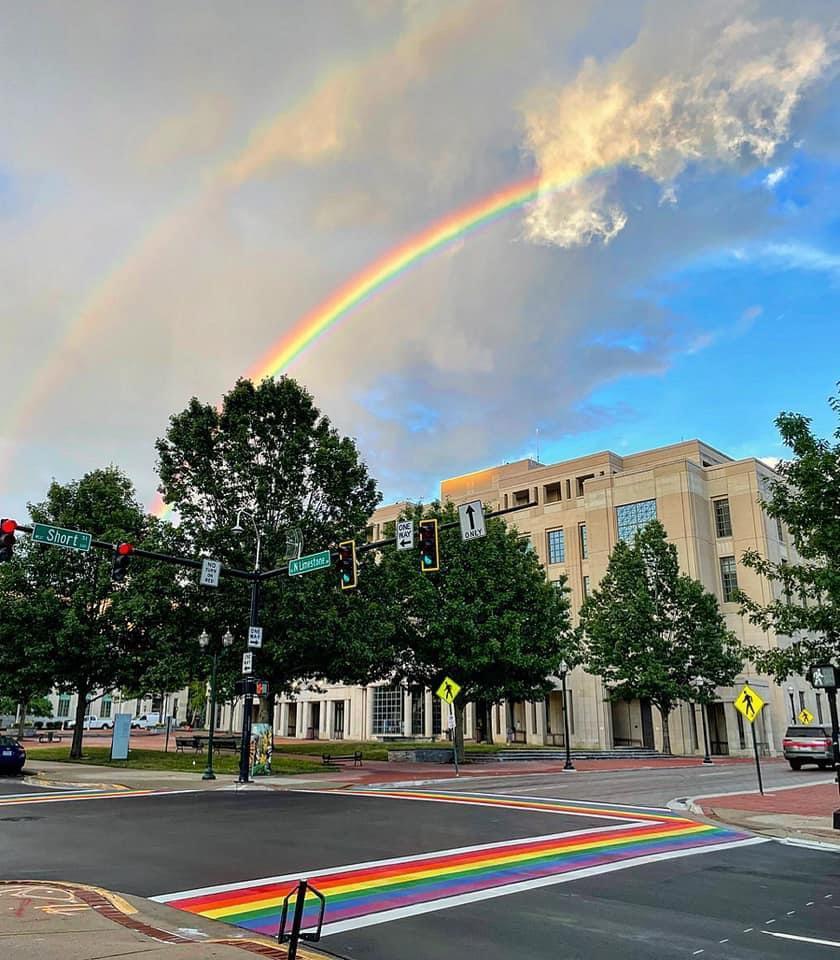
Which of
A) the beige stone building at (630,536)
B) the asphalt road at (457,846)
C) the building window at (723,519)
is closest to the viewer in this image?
the asphalt road at (457,846)

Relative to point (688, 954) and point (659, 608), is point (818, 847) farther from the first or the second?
point (659, 608)

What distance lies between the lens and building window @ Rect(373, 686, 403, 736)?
69438mm

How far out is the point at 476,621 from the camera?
127 feet

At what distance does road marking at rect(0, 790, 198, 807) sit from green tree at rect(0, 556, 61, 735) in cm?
1463

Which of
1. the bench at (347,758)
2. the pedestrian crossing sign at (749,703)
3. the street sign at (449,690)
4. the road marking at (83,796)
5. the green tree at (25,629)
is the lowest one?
the bench at (347,758)

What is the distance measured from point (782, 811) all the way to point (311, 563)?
13.1 metres

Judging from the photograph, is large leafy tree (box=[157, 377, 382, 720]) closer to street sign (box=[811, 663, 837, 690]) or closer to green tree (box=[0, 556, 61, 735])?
green tree (box=[0, 556, 61, 735])

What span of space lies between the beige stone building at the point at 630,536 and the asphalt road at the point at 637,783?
18487mm

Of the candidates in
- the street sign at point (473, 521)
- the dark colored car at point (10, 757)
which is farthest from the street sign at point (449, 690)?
the dark colored car at point (10, 757)

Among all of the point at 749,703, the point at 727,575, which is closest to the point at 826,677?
the point at 749,703

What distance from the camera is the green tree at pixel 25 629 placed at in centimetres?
3316

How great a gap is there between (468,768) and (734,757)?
23.8 metres

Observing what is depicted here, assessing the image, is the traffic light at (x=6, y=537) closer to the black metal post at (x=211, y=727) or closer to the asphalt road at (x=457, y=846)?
the asphalt road at (x=457, y=846)

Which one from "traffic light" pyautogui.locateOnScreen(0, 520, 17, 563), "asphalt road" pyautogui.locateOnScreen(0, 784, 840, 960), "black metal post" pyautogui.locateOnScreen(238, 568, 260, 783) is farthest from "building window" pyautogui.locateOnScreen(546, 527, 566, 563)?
"traffic light" pyautogui.locateOnScreen(0, 520, 17, 563)
